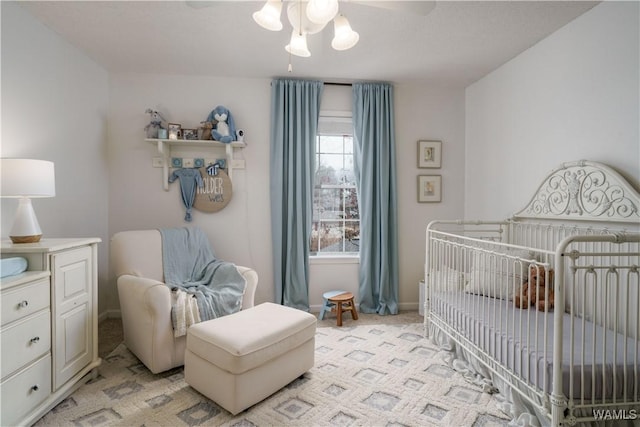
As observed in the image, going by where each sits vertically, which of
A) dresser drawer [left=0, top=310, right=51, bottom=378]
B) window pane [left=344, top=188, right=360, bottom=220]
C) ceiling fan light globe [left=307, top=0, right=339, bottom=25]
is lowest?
dresser drawer [left=0, top=310, right=51, bottom=378]

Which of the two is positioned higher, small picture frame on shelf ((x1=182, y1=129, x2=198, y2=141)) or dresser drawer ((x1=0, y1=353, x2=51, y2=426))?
small picture frame on shelf ((x1=182, y1=129, x2=198, y2=141))

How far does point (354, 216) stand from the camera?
3.41 metres

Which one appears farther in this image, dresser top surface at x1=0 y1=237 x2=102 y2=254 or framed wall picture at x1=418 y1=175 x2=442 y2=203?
framed wall picture at x1=418 y1=175 x2=442 y2=203

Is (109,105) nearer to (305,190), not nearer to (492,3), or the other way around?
(305,190)

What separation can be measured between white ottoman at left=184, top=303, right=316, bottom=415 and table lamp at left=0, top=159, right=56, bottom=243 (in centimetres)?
106

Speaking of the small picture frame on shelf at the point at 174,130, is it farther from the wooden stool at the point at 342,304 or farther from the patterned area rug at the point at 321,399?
the wooden stool at the point at 342,304

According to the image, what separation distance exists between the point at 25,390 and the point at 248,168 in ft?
7.24

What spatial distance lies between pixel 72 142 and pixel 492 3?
10.3 ft

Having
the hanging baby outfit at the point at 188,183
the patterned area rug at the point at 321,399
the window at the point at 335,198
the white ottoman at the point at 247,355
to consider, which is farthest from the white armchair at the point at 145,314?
the window at the point at 335,198

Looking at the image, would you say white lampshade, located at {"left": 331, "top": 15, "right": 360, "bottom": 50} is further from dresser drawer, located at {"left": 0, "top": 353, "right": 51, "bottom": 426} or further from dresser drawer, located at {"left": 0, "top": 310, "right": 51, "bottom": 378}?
dresser drawer, located at {"left": 0, "top": 353, "right": 51, "bottom": 426}

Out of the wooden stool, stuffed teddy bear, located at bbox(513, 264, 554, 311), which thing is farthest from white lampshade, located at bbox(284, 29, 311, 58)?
the wooden stool

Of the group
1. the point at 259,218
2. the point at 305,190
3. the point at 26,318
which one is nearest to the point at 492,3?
the point at 305,190

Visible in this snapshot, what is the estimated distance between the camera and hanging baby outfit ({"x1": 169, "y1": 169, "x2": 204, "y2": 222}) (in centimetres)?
303

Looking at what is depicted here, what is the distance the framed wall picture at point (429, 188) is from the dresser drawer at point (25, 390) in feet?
10.4
